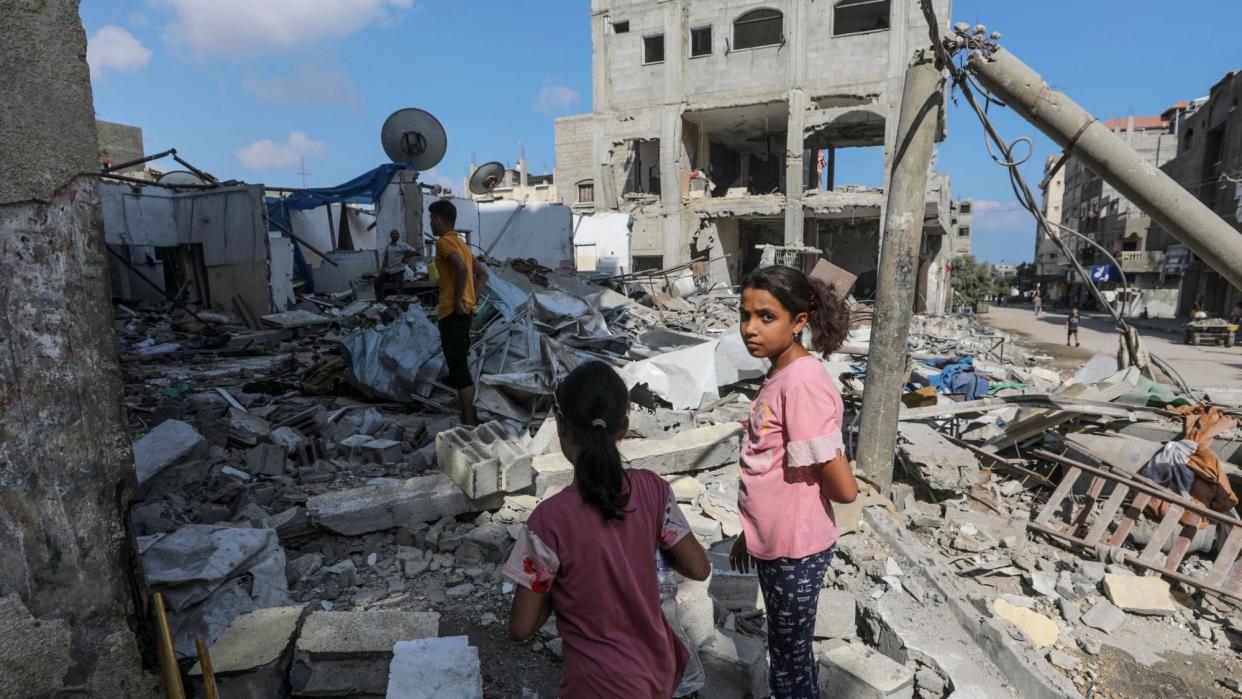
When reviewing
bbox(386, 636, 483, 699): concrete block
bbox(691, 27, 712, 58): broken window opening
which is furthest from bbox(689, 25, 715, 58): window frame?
bbox(386, 636, 483, 699): concrete block

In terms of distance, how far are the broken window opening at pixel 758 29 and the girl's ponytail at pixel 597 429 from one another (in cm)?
2253

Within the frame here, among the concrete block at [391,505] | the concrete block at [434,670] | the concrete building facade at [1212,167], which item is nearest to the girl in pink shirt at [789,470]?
the concrete block at [434,670]

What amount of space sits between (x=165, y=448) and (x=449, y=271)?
84.4 inches

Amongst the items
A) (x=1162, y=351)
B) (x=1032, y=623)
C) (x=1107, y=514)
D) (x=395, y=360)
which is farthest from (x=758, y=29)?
(x=1032, y=623)

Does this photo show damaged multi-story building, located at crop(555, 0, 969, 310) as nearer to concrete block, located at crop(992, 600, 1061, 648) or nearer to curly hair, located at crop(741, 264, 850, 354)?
concrete block, located at crop(992, 600, 1061, 648)

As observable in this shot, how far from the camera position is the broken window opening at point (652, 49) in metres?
22.6

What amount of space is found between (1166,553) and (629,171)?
71.3 feet

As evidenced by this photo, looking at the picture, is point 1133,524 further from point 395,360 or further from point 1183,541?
point 395,360

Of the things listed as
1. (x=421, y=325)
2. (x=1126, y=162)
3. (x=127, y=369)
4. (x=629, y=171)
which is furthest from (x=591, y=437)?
(x=629, y=171)

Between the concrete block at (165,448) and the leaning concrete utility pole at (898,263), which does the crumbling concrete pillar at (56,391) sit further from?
the leaning concrete utility pole at (898,263)

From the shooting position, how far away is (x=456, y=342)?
5.00 metres

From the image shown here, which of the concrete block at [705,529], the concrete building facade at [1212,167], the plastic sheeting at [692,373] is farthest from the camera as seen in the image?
the concrete building facade at [1212,167]

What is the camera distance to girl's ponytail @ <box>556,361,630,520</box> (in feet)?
4.74

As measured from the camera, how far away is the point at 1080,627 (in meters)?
3.57
